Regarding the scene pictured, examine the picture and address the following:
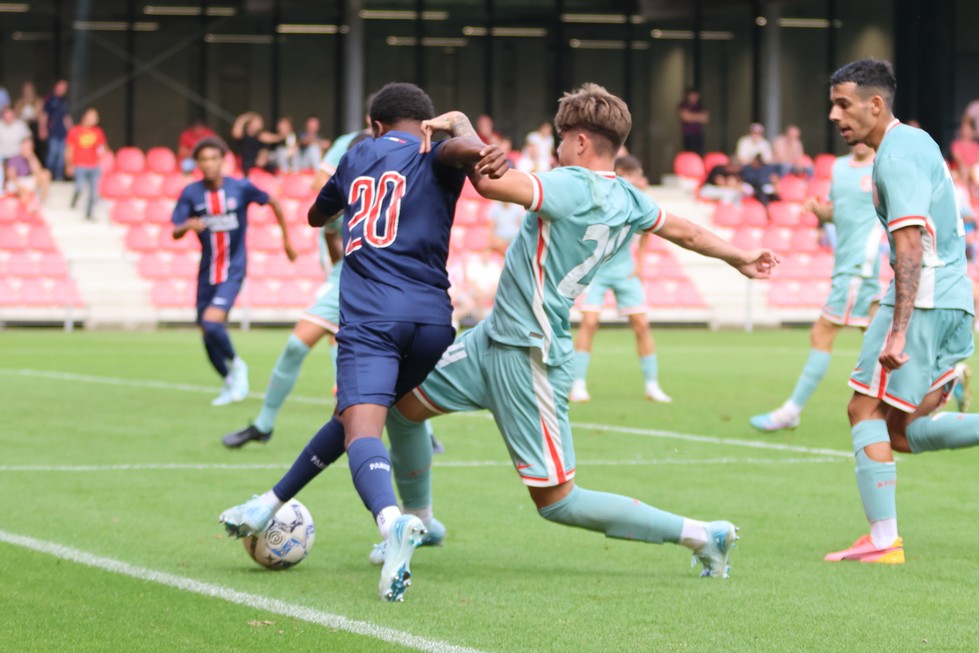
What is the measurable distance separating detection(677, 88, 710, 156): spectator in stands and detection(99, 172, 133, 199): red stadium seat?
11.9 meters

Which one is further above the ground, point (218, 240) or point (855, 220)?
point (855, 220)

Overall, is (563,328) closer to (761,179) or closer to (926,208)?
(926,208)

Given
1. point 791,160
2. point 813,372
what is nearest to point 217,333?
point 813,372

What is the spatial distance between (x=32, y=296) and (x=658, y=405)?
13.5m

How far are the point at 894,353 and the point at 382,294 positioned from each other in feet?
6.74

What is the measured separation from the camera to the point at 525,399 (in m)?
5.88

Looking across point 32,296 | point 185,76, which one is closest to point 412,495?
point 32,296

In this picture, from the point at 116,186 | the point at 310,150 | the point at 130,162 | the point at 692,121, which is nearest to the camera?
the point at 116,186

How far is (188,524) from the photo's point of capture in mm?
7293

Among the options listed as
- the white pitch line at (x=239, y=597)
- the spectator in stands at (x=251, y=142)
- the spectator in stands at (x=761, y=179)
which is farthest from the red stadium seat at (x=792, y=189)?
the white pitch line at (x=239, y=597)

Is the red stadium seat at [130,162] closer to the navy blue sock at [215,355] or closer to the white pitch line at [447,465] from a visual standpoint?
the navy blue sock at [215,355]

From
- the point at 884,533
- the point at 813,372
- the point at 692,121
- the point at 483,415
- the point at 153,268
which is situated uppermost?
the point at 692,121

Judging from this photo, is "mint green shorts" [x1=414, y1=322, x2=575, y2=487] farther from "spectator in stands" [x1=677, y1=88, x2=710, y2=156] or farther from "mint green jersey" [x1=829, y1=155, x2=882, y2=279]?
"spectator in stands" [x1=677, y1=88, x2=710, y2=156]

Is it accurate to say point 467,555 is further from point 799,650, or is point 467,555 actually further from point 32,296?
point 32,296
